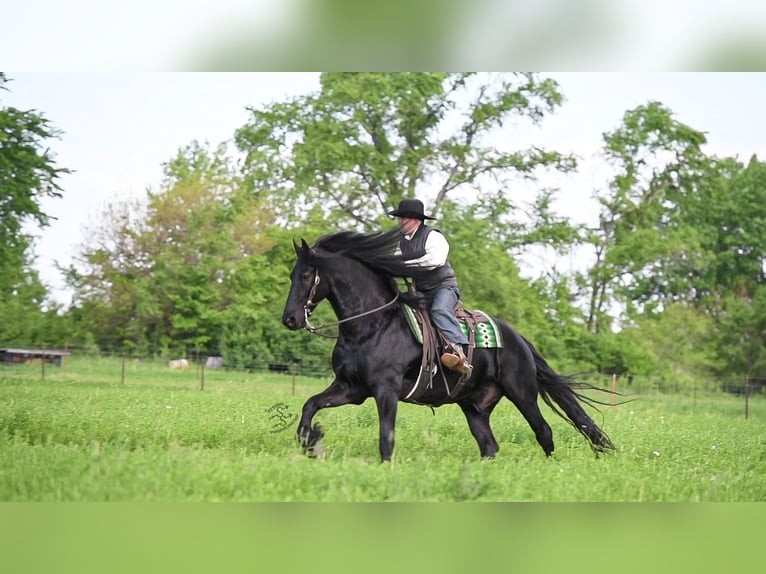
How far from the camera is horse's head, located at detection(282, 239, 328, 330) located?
782cm

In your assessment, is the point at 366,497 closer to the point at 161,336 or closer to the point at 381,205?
the point at 381,205

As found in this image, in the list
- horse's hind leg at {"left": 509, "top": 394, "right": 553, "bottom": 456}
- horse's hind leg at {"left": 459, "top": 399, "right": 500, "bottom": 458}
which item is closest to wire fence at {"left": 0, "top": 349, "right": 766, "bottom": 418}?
horse's hind leg at {"left": 459, "top": 399, "right": 500, "bottom": 458}

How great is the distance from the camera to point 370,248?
8.27 m

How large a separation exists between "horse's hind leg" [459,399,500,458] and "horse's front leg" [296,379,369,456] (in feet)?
4.53

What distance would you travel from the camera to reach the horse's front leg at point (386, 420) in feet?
25.5

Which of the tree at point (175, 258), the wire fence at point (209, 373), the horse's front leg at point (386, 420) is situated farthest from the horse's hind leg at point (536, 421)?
the tree at point (175, 258)

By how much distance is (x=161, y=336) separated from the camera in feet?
79.2

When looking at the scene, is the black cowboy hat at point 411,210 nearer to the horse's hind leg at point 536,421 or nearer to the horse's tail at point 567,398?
the horse's tail at point 567,398

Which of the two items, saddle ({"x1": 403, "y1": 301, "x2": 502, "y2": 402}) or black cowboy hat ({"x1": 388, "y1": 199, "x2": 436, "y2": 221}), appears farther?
black cowboy hat ({"x1": 388, "y1": 199, "x2": 436, "y2": 221})

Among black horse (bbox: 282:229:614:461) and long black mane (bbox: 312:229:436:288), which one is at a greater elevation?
long black mane (bbox: 312:229:436:288)

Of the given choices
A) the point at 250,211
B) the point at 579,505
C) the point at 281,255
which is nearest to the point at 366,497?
the point at 579,505

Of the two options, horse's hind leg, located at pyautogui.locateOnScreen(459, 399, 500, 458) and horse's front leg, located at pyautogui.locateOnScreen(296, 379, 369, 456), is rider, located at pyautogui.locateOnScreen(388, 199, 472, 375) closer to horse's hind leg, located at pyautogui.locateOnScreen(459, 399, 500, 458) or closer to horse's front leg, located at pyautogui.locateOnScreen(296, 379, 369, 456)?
horse's hind leg, located at pyautogui.locateOnScreen(459, 399, 500, 458)

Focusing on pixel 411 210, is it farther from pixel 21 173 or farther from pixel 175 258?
pixel 175 258
